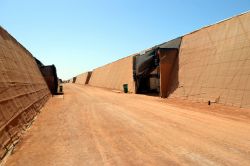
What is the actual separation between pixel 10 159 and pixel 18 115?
323 cm

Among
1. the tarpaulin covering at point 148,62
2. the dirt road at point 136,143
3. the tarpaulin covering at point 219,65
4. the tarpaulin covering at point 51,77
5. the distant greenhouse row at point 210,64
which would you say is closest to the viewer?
the dirt road at point 136,143

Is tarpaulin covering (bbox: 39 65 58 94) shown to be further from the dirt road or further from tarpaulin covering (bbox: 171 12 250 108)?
the dirt road

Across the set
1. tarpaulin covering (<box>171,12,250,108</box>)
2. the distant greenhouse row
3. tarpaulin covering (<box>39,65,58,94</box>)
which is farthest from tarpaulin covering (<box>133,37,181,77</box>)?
tarpaulin covering (<box>39,65,58,94</box>)

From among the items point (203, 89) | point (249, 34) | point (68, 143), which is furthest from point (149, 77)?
point (68, 143)

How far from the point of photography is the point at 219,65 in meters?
15.7

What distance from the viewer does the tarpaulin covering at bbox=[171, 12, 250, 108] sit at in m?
13.6

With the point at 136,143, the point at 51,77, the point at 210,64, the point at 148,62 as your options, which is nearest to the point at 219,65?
the point at 210,64

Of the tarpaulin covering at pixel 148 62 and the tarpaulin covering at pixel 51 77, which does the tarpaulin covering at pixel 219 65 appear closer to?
the tarpaulin covering at pixel 148 62

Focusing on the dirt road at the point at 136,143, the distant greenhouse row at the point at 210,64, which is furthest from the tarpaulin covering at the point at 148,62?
the dirt road at the point at 136,143

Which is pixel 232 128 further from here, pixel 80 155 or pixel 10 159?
pixel 10 159

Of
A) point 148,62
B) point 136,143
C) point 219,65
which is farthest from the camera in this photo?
point 148,62

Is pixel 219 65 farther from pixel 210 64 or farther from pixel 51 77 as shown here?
pixel 51 77

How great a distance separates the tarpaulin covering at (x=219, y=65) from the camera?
13.6 metres

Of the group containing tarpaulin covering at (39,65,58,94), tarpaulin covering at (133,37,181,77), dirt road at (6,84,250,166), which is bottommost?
dirt road at (6,84,250,166)
